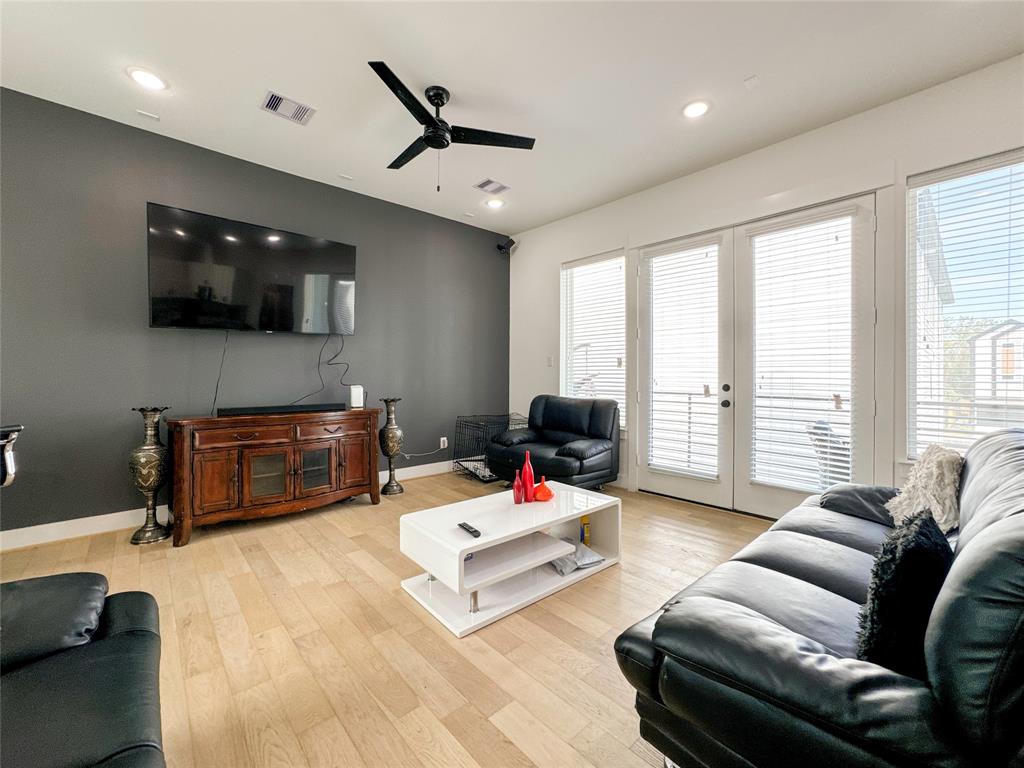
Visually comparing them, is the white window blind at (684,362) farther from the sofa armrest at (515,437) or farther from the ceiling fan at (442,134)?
the ceiling fan at (442,134)

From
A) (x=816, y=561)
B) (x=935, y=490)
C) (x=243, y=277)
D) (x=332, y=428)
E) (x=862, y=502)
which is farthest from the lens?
(x=332, y=428)

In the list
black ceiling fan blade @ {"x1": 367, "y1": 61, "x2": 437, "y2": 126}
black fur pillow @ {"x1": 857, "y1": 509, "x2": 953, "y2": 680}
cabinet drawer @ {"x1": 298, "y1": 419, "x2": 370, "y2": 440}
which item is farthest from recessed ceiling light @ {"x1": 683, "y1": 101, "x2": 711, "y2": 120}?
cabinet drawer @ {"x1": 298, "y1": 419, "x2": 370, "y2": 440}

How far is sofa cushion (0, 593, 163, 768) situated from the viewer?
0.71 meters

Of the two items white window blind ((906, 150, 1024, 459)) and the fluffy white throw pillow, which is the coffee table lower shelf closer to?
the fluffy white throw pillow

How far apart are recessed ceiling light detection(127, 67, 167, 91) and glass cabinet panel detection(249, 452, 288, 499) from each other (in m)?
2.39

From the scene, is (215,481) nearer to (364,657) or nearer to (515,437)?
(364,657)

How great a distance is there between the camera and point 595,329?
4.50m

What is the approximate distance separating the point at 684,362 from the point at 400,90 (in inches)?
116

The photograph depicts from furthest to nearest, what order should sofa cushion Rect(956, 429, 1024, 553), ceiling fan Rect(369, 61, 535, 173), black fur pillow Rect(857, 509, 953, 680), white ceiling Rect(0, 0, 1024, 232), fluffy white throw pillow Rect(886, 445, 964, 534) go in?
ceiling fan Rect(369, 61, 535, 173) < white ceiling Rect(0, 0, 1024, 232) < fluffy white throw pillow Rect(886, 445, 964, 534) < sofa cushion Rect(956, 429, 1024, 553) < black fur pillow Rect(857, 509, 953, 680)

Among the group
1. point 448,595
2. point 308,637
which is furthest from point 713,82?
point 308,637

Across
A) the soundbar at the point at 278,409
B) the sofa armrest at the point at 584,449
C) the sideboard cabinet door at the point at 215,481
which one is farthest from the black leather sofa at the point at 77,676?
the sofa armrest at the point at 584,449

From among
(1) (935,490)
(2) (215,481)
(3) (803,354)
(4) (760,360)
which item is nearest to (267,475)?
(2) (215,481)

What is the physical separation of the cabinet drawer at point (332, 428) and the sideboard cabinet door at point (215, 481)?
468mm

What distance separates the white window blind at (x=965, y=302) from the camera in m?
2.34
